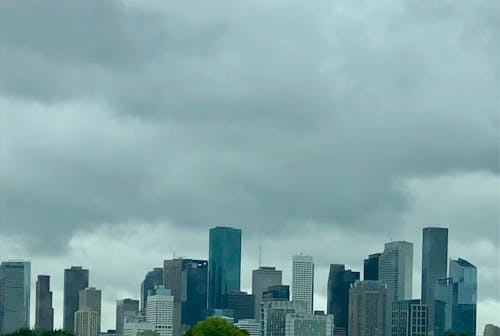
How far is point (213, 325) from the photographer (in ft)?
652

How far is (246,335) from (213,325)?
6451 mm

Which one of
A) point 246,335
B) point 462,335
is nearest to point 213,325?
point 246,335

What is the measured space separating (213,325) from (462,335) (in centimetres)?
2884

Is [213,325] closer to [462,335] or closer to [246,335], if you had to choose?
[246,335]

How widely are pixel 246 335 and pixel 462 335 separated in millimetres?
23597

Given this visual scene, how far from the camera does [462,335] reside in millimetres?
187375

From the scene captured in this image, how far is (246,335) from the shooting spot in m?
194
